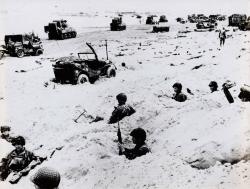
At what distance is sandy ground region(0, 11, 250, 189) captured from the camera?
19.4 ft

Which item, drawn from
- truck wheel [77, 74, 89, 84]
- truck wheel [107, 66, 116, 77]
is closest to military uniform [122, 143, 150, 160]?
truck wheel [77, 74, 89, 84]

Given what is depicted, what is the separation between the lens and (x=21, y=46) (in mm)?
24172

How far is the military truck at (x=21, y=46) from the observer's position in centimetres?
2380

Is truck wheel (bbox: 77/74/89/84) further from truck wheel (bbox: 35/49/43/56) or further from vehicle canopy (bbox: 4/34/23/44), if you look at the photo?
vehicle canopy (bbox: 4/34/23/44)

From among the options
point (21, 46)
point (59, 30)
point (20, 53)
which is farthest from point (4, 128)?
point (59, 30)

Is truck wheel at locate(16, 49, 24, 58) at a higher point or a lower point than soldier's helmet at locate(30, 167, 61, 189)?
lower

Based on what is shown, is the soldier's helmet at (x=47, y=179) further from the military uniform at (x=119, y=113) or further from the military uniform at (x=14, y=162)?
the military uniform at (x=119, y=113)

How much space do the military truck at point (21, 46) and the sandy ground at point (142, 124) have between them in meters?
3.08

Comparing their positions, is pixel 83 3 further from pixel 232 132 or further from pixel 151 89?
pixel 232 132

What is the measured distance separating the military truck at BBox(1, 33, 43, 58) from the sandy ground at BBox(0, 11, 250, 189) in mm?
3085

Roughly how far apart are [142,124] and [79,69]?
20.4 ft

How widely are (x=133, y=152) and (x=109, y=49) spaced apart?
66.3 ft

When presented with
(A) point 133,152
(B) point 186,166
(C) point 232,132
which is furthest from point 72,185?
(C) point 232,132

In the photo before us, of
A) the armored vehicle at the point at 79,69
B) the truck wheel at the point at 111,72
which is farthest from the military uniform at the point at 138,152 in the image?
the truck wheel at the point at 111,72
